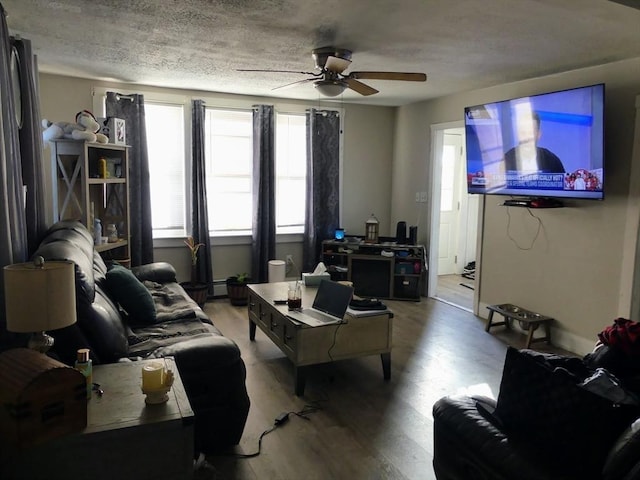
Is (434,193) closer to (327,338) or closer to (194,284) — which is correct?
(194,284)

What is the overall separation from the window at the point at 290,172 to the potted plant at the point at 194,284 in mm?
1146

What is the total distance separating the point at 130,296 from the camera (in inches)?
121

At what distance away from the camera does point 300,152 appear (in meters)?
6.02

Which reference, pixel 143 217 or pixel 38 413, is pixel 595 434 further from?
pixel 143 217

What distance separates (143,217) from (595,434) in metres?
4.63

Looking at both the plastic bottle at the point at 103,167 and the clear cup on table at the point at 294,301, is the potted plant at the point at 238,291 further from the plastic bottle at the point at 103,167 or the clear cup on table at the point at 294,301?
the clear cup on table at the point at 294,301

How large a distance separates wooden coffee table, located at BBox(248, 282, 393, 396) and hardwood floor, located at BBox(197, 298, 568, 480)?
0.75 feet

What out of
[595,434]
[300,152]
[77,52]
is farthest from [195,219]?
[595,434]

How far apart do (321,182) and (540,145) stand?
9.23 feet

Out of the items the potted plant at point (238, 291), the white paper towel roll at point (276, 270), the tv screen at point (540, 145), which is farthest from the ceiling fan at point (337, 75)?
the potted plant at point (238, 291)

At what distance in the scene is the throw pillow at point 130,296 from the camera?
10.0 ft

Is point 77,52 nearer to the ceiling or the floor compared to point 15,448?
nearer to the ceiling

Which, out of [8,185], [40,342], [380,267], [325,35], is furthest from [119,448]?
[380,267]

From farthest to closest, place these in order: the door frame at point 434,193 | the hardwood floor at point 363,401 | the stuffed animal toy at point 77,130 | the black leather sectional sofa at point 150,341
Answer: the door frame at point 434,193 < the stuffed animal toy at point 77,130 < the hardwood floor at point 363,401 < the black leather sectional sofa at point 150,341
